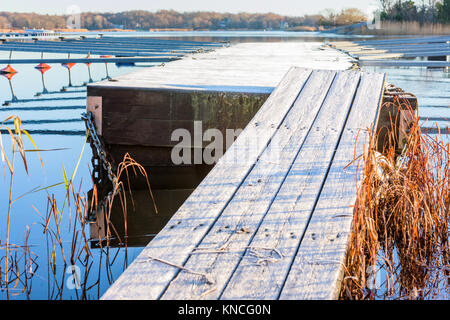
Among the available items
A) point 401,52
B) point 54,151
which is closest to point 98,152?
point 54,151

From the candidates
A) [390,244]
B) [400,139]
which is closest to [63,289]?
[390,244]

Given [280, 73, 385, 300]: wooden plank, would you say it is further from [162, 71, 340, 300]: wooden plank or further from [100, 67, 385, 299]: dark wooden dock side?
[162, 71, 340, 300]: wooden plank

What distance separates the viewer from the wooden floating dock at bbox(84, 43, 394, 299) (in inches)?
81.0

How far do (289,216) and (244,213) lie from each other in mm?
219

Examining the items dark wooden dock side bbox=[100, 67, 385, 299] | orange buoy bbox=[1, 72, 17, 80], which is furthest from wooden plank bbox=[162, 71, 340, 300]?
orange buoy bbox=[1, 72, 17, 80]

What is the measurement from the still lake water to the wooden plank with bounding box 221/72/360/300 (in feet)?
3.08

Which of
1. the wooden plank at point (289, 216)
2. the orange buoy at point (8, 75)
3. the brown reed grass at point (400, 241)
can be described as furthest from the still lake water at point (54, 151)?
the brown reed grass at point (400, 241)

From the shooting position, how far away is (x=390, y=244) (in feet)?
10.8

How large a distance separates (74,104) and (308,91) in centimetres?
761

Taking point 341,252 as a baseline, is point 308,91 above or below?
above

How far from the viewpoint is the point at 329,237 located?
2387mm

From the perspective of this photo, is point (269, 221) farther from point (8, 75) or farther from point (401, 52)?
point (8, 75)

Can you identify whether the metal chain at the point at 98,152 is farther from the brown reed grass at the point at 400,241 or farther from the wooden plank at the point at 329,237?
the brown reed grass at the point at 400,241
